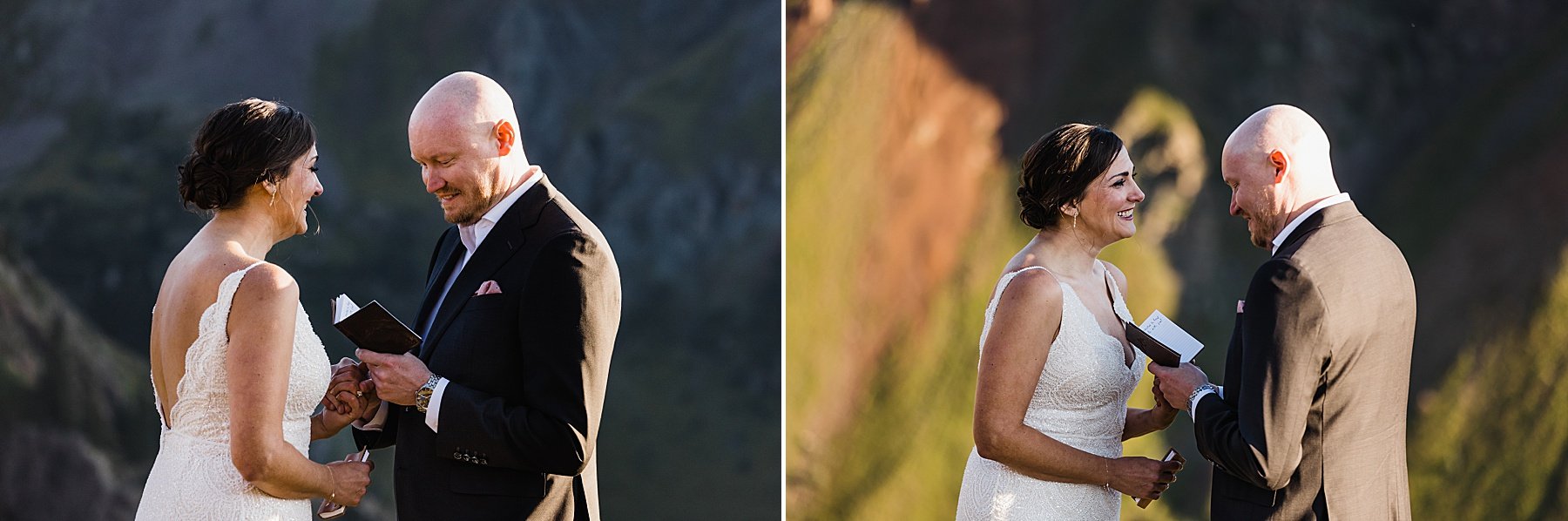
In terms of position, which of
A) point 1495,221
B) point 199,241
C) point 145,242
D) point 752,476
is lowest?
point 752,476

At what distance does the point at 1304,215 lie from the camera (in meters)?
2.47

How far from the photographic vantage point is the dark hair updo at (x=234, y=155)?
2430 millimetres

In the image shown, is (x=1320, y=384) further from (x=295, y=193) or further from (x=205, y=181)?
(x=205, y=181)

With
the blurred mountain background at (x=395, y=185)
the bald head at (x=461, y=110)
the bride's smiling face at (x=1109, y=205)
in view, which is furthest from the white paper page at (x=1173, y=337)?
the blurred mountain background at (x=395, y=185)

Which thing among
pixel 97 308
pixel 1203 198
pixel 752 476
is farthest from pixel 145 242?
pixel 1203 198

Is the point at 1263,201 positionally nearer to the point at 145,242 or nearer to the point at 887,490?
the point at 887,490

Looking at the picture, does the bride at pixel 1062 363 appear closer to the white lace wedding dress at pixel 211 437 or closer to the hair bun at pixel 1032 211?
the hair bun at pixel 1032 211

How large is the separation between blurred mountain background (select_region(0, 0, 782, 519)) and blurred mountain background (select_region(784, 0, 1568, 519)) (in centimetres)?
110

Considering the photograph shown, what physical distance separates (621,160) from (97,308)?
2.49 m

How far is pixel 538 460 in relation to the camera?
242 cm

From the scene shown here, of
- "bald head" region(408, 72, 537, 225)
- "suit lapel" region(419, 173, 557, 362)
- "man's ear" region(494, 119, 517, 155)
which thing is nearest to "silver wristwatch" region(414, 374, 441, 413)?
"suit lapel" region(419, 173, 557, 362)

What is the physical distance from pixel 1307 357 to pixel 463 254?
1.71m

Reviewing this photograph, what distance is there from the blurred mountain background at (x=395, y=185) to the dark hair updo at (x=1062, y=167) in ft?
10.6

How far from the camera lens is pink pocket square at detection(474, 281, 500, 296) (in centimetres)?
247
